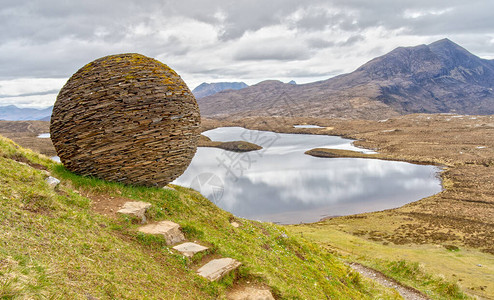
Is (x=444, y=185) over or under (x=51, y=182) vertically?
under

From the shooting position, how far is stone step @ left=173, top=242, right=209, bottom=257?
995 centimetres

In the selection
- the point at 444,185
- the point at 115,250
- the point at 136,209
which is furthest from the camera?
the point at 444,185

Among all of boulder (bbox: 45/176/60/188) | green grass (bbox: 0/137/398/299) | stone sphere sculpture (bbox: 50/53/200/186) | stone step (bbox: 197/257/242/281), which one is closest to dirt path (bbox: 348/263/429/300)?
green grass (bbox: 0/137/398/299)

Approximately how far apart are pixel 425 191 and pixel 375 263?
145ft

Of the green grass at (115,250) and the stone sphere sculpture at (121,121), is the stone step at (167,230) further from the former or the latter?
the stone sphere sculpture at (121,121)

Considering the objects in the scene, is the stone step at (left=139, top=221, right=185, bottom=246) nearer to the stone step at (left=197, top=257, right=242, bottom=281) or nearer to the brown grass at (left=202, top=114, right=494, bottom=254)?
the stone step at (left=197, top=257, right=242, bottom=281)

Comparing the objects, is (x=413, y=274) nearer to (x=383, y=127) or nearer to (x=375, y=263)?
(x=375, y=263)

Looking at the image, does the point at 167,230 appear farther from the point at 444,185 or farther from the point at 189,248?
the point at 444,185

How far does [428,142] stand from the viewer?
111 metres

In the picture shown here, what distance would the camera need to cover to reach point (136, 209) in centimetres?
1150

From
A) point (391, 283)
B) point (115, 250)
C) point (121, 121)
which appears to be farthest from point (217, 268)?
point (391, 283)

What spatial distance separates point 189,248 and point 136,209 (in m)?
2.89

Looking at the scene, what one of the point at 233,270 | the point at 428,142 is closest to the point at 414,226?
the point at 233,270

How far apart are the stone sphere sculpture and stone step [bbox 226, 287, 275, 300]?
7249 millimetres
